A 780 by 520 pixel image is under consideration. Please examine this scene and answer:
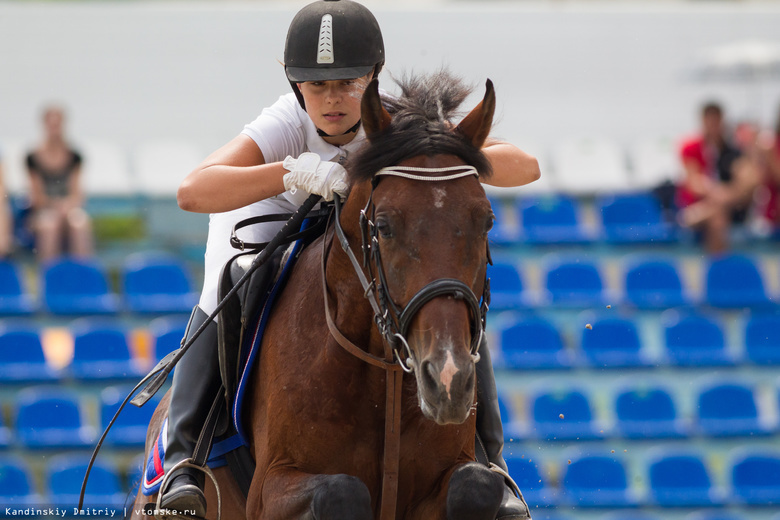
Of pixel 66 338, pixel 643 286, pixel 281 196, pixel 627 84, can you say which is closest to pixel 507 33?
pixel 627 84

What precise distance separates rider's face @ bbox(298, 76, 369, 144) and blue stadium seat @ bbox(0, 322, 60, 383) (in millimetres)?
6409

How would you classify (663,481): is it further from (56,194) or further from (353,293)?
(56,194)

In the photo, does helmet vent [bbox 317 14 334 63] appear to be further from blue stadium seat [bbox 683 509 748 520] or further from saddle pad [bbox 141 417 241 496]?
blue stadium seat [bbox 683 509 748 520]

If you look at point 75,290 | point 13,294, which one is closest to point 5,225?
point 13,294

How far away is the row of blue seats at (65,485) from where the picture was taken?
8367mm

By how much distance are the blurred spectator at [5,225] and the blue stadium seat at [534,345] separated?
5.39 meters

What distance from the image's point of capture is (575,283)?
1045cm

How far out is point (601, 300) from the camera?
1033cm

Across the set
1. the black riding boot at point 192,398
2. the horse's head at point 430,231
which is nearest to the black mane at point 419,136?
the horse's head at point 430,231

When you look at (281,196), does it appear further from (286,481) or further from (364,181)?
(286,481)

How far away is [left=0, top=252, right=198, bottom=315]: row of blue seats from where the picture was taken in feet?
32.7

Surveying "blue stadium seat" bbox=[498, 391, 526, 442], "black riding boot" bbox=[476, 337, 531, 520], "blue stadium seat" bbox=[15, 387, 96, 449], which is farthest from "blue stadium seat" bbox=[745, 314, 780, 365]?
"black riding boot" bbox=[476, 337, 531, 520]

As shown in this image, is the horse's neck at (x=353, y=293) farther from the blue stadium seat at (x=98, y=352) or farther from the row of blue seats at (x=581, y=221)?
the row of blue seats at (x=581, y=221)

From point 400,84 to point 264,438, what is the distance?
1.46 m
